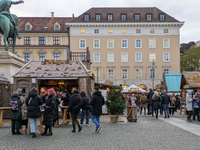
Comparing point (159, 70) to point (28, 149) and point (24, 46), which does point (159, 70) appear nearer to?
point (24, 46)

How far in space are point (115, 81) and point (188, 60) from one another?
62.2 feet

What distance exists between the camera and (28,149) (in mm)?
7629

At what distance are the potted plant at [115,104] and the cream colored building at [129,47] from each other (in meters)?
42.3

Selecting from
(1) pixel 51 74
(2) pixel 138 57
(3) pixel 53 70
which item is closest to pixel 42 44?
(2) pixel 138 57

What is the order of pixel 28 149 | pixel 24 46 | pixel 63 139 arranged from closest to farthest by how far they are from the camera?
pixel 28 149 < pixel 63 139 < pixel 24 46

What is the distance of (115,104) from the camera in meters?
14.2

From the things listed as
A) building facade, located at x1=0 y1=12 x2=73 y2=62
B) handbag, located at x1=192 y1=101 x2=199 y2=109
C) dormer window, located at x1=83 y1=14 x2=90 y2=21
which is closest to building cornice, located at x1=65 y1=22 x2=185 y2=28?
dormer window, located at x1=83 y1=14 x2=90 y2=21

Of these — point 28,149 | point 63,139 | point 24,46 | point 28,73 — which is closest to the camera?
point 28,149

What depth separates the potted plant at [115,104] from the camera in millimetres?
14188

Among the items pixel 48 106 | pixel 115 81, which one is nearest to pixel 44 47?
pixel 115 81

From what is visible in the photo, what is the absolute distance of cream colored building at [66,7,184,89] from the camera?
187 ft

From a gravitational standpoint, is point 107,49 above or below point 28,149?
above

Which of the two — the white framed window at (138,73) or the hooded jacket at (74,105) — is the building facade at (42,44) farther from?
the hooded jacket at (74,105)

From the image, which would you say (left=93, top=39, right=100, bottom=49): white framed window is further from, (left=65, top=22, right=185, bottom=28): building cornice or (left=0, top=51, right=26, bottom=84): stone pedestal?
(left=0, top=51, right=26, bottom=84): stone pedestal
